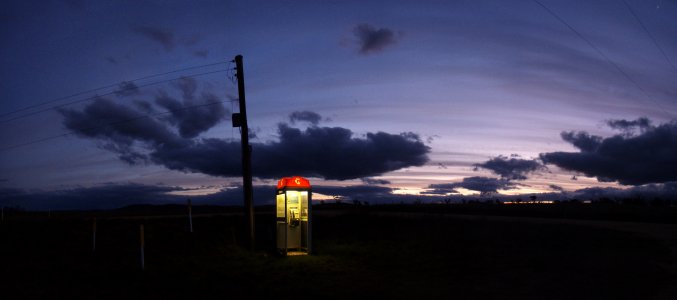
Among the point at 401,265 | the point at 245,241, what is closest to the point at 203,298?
the point at 401,265

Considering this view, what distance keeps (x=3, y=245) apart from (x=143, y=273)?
592cm

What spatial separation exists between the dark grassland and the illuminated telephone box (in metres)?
0.74

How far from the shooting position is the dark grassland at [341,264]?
13.5 metres

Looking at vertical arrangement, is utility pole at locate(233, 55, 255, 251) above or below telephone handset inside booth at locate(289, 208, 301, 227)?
above

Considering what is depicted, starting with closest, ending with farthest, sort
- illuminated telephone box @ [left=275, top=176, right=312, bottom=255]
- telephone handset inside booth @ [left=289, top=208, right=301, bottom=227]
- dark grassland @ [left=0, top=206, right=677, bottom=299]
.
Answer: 1. dark grassland @ [left=0, top=206, right=677, bottom=299]
2. illuminated telephone box @ [left=275, top=176, right=312, bottom=255]
3. telephone handset inside booth @ [left=289, top=208, right=301, bottom=227]

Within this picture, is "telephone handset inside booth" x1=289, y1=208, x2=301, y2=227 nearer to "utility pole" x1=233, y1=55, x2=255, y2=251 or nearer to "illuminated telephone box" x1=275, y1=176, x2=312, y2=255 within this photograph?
"illuminated telephone box" x1=275, y1=176, x2=312, y2=255

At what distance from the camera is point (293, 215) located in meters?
22.1

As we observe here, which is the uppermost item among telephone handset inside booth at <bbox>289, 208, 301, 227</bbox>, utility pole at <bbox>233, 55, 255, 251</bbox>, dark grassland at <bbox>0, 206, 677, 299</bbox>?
utility pole at <bbox>233, 55, 255, 251</bbox>

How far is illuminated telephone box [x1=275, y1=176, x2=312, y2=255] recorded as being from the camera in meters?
21.2

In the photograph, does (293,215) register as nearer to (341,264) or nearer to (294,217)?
(294,217)

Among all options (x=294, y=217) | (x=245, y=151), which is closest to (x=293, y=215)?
(x=294, y=217)

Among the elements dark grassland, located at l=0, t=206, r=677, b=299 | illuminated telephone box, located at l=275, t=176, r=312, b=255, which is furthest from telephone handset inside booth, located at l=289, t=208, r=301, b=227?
dark grassland, located at l=0, t=206, r=677, b=299

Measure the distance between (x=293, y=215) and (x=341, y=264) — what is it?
151 inches

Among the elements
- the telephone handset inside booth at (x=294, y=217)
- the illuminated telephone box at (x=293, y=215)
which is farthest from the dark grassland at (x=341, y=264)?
the telephone handset inside booth at (x=294, y=217)
